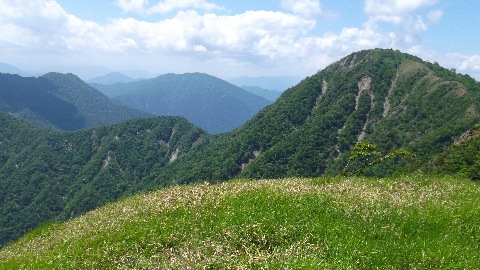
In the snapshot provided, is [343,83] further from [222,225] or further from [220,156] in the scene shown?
[222,225]

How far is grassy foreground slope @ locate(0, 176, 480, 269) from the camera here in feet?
21.3

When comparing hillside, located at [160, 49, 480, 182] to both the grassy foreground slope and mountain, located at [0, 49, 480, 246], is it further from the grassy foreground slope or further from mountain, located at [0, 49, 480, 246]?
the grassy foreground slope

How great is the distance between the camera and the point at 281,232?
7.66 meters

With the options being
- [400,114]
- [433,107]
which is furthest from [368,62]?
[433,107]

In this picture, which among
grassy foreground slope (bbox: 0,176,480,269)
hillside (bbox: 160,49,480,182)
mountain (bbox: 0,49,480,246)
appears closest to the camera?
grassy foreground slope (bbox: 0,176,480,269)

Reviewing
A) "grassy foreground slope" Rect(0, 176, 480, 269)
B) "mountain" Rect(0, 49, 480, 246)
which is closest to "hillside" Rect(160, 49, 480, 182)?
"mountain" Rect(0, 49, 480, 246)

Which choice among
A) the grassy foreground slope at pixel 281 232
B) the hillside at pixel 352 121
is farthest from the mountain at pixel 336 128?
the grassy foreground slope at pixel 281 232

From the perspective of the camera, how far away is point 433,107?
12194 cm

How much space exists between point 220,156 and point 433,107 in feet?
306

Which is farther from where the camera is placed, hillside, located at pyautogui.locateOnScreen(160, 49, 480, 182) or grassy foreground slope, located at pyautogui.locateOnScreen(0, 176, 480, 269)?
hillside, located at pyautogui.locateOnScreen(160, 49, 480, 182)

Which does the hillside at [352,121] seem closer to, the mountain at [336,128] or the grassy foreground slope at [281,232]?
the mountain at [336,128]

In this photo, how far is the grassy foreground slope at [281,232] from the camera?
21.3ft

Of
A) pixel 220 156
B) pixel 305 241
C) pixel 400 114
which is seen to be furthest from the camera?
pixel 220 156

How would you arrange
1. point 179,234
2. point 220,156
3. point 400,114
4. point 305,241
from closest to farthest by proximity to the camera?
point 305,241 < point 179,234 < point 400,114 < point 220,156
